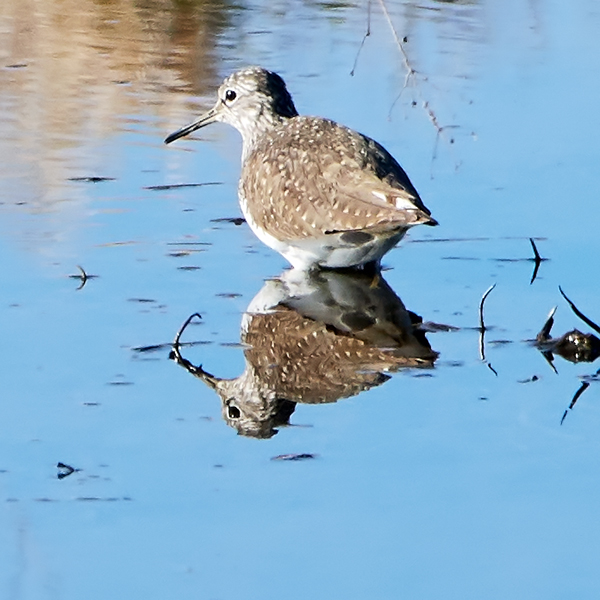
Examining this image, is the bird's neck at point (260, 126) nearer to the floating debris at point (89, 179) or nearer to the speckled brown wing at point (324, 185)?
the speckled brown wing at point (324, 185)

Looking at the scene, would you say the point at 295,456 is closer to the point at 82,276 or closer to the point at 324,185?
the point at 82,276

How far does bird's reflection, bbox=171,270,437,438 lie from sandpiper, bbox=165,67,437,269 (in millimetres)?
178

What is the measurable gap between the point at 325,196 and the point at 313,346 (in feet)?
3.41

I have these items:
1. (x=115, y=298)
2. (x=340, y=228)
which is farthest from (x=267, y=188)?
(x=115, y=298)

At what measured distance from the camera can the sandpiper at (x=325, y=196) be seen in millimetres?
6621

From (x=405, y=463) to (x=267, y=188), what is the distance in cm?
259

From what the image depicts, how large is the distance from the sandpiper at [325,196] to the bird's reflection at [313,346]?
18cm

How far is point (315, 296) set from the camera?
22.5 feet

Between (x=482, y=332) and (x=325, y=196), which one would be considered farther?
(x=325, y=196)

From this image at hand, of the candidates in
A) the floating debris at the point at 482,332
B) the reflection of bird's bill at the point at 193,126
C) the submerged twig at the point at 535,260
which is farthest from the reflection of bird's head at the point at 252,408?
the reflection of bird's bill at the point at 193,126

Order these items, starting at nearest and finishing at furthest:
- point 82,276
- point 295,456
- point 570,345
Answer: point 295,456 → point 570,345 → point 82,276

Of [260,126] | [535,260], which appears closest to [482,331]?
[535,260]

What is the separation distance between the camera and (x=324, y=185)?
695 centimetres

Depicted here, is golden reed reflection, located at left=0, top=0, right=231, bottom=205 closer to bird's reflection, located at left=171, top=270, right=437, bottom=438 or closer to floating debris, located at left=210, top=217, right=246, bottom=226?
floating debris, located at left=210, top=217, right=246, bottom=226
